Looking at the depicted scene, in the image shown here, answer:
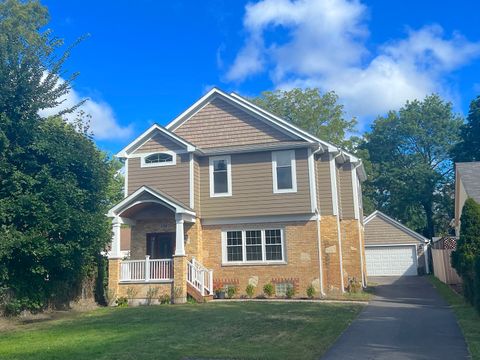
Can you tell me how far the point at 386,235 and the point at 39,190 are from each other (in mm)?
26334

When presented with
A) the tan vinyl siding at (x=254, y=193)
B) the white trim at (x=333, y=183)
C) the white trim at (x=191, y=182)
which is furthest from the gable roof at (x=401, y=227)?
the white trim at (x=191, y=182)

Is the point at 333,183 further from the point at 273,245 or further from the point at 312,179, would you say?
the point at 273,245

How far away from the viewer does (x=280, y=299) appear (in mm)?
18359

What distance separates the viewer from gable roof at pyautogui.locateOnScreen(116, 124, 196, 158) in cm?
1978

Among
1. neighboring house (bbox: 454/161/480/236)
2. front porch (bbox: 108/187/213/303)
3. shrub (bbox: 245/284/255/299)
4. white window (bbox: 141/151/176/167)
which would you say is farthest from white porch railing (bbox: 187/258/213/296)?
neighboring house (bbox: 454/161/480/236)

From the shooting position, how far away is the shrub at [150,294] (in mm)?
18203

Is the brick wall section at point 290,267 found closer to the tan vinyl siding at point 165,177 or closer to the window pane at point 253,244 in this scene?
the window pane at point 253,244

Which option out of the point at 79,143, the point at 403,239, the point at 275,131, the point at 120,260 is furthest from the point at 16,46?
the point at 403,239

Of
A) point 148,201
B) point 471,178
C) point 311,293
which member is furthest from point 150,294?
point 471,178

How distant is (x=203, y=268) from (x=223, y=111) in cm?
703

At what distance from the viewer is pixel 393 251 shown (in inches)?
1350

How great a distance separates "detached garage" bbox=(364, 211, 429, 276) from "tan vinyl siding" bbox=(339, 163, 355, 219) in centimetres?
1324

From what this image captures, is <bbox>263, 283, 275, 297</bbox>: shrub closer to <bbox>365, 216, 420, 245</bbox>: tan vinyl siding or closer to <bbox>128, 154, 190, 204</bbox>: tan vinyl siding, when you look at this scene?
<bbox>128, 154, 190, 204</bbox>: tan vinyl siding

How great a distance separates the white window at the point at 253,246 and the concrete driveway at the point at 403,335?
4752 millimetres
